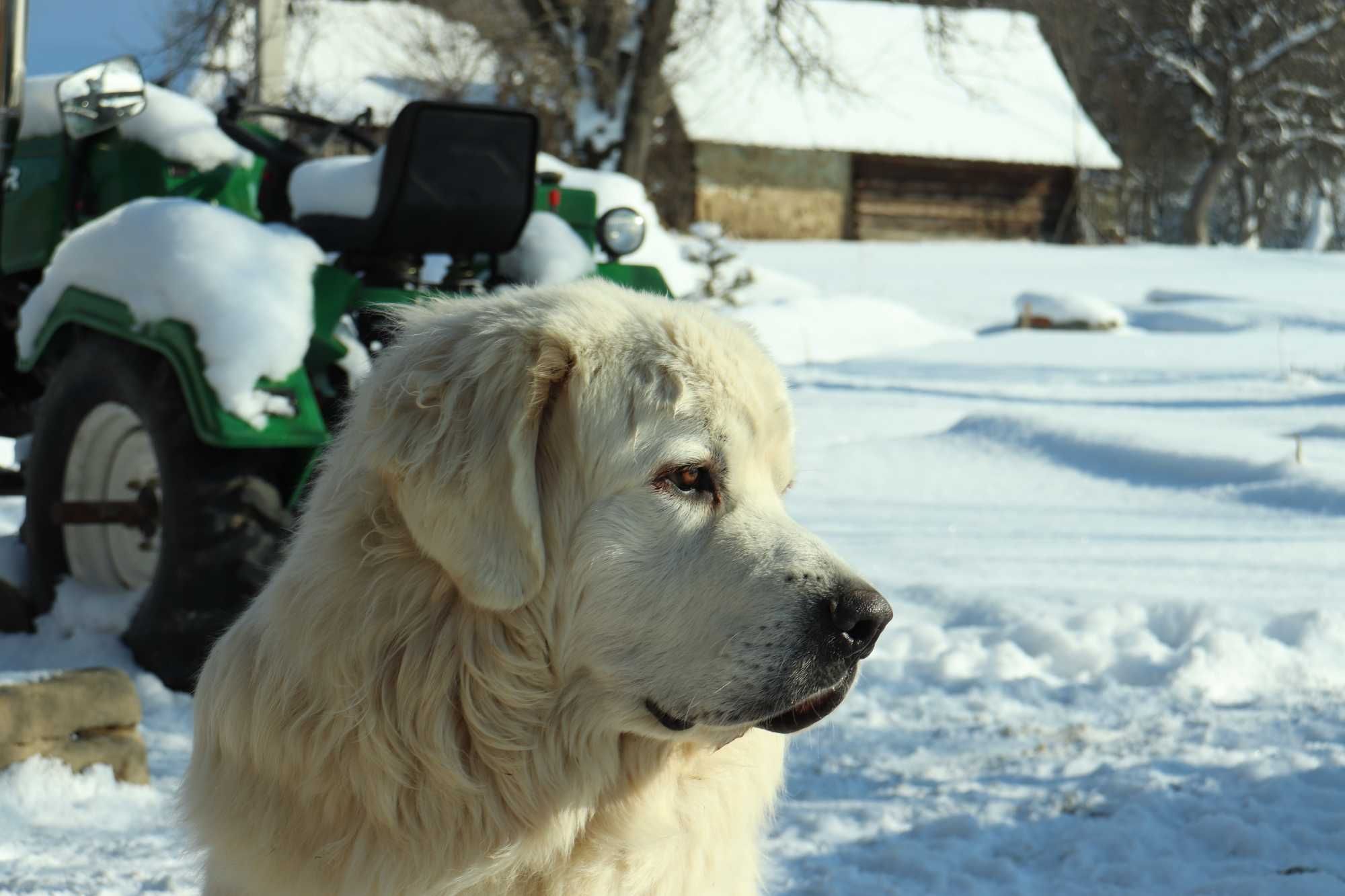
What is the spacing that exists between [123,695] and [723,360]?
2.35m

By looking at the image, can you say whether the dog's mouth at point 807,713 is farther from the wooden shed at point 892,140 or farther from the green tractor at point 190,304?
the wooden shed at point 892,140

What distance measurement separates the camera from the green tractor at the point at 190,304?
424cm

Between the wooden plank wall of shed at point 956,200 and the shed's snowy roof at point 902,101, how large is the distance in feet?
2.95

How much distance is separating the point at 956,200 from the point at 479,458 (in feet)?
109

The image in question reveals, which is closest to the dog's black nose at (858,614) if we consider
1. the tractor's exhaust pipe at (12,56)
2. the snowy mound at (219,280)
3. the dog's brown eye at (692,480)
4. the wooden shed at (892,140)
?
the dog's brown eye at (692,480)

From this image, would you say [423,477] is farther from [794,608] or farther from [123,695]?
[123,695]

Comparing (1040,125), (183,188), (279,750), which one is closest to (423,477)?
(279,750)

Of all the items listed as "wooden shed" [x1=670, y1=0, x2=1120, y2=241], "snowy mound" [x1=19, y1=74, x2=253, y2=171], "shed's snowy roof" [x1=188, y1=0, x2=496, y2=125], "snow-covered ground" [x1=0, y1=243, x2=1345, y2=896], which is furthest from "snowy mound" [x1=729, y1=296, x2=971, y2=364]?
"wooden shed" [x1=670, y1=0, x2=1120, y2=241]

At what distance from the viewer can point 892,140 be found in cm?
3147

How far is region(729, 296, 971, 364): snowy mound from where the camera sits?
14.8m

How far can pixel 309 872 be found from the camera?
85.5 inches

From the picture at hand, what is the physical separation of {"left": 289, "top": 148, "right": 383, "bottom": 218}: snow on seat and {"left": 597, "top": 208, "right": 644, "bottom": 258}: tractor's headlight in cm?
109

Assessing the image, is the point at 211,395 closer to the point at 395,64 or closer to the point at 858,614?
the point at 858,614

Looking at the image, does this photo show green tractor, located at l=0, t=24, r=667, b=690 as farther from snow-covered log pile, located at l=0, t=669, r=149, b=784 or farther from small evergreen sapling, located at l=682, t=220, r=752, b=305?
small evergreen sapling, located at l=682, t=220, r=752, b=305
